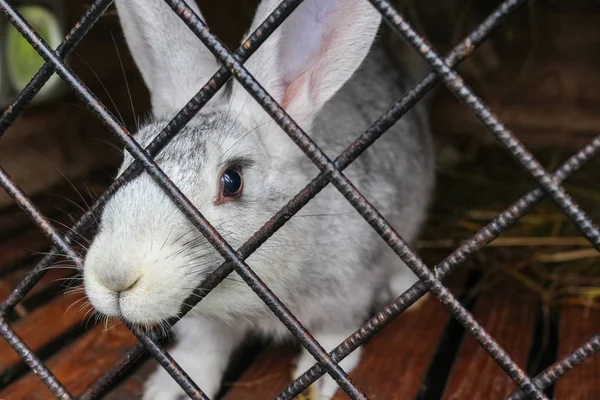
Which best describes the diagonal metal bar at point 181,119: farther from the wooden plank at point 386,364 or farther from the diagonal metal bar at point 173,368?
the wooden plank at point 386,364

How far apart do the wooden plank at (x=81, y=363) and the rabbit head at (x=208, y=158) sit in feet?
1.50

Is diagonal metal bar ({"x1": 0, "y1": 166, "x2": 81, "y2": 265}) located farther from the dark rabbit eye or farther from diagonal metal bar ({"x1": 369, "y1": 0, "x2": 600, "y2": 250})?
diagonal metal bar ({"x1": 369, "y1": 0, "x2": 600, "y2": 250})

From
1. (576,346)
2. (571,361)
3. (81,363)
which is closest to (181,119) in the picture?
(571,361)

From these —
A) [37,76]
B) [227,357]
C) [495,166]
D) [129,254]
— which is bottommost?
[495,166]

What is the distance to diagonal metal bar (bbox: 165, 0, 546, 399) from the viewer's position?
3.02 ft

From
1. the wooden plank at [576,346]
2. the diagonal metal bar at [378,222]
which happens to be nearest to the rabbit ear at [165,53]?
the diagonal metal bar at [378,222]

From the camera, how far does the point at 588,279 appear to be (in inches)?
79.4

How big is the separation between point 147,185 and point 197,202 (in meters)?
0.10

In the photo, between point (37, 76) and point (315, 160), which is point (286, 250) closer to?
point (315, 160)

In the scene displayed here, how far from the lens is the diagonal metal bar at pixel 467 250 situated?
2.75 ft

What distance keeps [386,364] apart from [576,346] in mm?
515

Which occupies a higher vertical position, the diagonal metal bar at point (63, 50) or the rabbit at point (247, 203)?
the diagonal metal bar at point (63, 50)

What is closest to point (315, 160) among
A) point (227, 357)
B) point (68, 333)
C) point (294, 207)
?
point (294, 207)

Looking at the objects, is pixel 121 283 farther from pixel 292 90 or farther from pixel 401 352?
pixel 401 352
